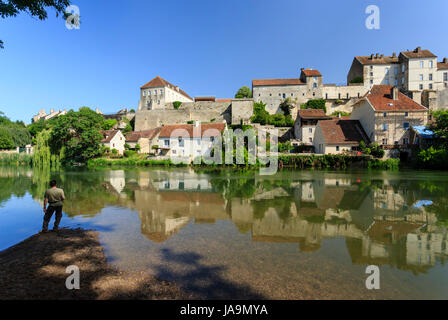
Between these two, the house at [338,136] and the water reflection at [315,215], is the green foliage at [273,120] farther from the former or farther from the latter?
the water reflection at [315,215]

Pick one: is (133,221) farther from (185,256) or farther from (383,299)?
(383,299)

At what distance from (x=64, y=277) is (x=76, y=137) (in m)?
43.9

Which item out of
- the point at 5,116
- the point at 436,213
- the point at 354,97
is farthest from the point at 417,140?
the point at 5,116

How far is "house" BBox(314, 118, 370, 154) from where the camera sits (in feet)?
111

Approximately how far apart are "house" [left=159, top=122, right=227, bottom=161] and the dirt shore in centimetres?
3260

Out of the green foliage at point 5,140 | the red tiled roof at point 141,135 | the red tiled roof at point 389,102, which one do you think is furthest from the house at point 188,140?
the green foliage at point 5,140

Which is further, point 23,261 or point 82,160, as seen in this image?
point 82,160

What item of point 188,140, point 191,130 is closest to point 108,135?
point 188,140

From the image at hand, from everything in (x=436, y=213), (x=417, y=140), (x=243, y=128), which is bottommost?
(x=436, y=213)

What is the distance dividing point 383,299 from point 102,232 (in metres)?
7.66

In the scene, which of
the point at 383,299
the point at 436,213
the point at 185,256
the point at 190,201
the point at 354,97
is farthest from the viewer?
the point at 354,97

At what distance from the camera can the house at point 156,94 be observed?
58.2 meters

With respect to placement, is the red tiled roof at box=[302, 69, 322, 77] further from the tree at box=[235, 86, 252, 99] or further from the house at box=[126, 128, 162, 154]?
the house at box=[126, 128, 162, 154]
